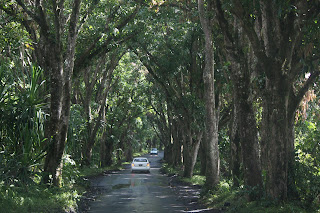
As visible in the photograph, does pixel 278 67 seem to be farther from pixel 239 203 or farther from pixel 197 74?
pixel 197 74

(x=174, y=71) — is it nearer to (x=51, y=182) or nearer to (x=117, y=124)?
(x=51, y=182)

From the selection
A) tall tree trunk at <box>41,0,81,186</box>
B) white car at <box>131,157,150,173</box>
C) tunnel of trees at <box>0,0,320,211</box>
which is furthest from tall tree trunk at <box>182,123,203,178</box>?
tall tree trunk at <box>41,0,81,186</box>

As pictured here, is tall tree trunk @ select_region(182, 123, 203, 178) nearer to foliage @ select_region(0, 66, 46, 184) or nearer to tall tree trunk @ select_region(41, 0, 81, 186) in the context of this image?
tall tree trunk @ select_region(41, 0, 81, 186)

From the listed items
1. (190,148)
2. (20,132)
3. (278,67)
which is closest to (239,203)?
(278,67)

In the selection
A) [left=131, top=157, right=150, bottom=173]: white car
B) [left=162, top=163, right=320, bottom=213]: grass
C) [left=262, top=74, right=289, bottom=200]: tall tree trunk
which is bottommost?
[left=162, top=163, right=320, bottom=213]: grass

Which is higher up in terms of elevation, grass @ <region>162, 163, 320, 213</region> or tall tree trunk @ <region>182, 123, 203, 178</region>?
tall tree trunk @ <region>182, 123, 203, 178</region>

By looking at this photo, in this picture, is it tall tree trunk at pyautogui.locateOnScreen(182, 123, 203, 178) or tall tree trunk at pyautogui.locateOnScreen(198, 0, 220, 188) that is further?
tall tree trunk at pyautogui.locateOnScreen(182, 123, 203, 178)

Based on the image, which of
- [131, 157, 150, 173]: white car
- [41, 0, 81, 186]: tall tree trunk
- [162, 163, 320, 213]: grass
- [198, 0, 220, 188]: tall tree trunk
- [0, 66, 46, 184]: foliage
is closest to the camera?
[162, 163, 320, 213]: grass

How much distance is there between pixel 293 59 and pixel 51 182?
28.4 feet

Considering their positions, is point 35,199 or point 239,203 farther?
point 239,203

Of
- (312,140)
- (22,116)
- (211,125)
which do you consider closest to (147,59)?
(211,125)

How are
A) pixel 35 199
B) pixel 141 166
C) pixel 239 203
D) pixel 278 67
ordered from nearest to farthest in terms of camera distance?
pixel 278 67, pixel 35 199, pixel 239 203, pixel 141 166

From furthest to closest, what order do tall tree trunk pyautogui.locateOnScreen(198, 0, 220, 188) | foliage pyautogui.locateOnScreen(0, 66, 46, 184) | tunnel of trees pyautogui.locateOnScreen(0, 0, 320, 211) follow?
tall tree trunk pyautogui.locateOnScreen(198, 0, 220, 188), foliage pyautogui.locateOnScreen(0, 66, 46, 184), tunnel of trees pyautogui.locateOnScreen(0, 0, 320, 211)

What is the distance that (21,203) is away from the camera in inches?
391
